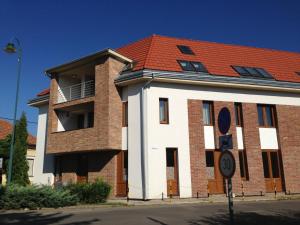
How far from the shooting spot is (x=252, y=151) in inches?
746

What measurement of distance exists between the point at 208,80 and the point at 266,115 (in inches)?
181

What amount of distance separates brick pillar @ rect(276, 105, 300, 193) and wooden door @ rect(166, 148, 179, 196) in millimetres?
6668

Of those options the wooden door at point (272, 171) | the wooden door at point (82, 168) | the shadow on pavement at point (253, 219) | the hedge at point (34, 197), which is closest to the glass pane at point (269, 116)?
the wooden door at point (272, 171)

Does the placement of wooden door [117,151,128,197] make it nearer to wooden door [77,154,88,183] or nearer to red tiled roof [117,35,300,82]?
wooden door [77,154,88,183]

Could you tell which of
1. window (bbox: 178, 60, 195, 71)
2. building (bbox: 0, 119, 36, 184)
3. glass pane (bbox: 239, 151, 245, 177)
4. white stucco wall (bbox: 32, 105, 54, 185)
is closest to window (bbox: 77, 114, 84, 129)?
white stucco wall (bbox: 32, 105, 54, 185)

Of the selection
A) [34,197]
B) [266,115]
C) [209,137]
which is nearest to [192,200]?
[209,137]

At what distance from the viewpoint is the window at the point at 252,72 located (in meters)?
20.4

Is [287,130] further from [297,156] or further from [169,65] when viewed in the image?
[169,65]

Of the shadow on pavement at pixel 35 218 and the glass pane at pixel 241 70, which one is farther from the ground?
the glass pane at pixel 241 70

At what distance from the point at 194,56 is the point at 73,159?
33.3ft

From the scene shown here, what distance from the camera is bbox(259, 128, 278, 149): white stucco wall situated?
766 inches

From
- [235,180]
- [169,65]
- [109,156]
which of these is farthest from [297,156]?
[109,156]

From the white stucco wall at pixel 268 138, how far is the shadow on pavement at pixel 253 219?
8572 mm

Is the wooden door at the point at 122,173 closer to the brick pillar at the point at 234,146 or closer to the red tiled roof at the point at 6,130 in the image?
the brick pillar at the point at 234,146
